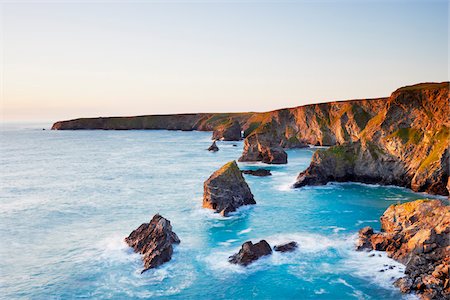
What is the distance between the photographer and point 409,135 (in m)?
57.7

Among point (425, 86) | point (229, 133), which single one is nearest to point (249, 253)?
point (425, 86)

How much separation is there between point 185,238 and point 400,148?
1503 inches

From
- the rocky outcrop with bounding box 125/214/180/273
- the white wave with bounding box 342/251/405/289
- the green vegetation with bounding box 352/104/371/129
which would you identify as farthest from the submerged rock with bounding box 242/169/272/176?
the green vegetation with bounding box 352/104/371/129

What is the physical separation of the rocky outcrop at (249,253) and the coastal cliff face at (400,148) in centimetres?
2884

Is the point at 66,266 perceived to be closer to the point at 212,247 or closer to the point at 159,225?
the point at 159,225

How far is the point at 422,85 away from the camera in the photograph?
213 ft

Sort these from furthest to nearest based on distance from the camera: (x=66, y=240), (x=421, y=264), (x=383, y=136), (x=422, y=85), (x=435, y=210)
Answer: (x=422, y=85) < (x=383, y=136) < (x=66, y=240) < (x=435, y=210) < (x=421, y=264)

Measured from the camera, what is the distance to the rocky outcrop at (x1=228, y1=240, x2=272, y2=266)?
30.3m

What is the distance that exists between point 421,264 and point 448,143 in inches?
1211

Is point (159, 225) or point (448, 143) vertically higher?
point (448, 143)

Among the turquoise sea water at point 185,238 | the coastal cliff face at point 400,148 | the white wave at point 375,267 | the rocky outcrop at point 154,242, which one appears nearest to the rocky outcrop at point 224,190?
the turquoise sea water at point 185,238

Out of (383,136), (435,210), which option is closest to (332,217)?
(435,210)

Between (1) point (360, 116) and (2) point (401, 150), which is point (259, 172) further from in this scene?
(1) point (360, 116)

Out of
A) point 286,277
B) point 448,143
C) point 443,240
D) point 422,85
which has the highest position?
point 422,85
